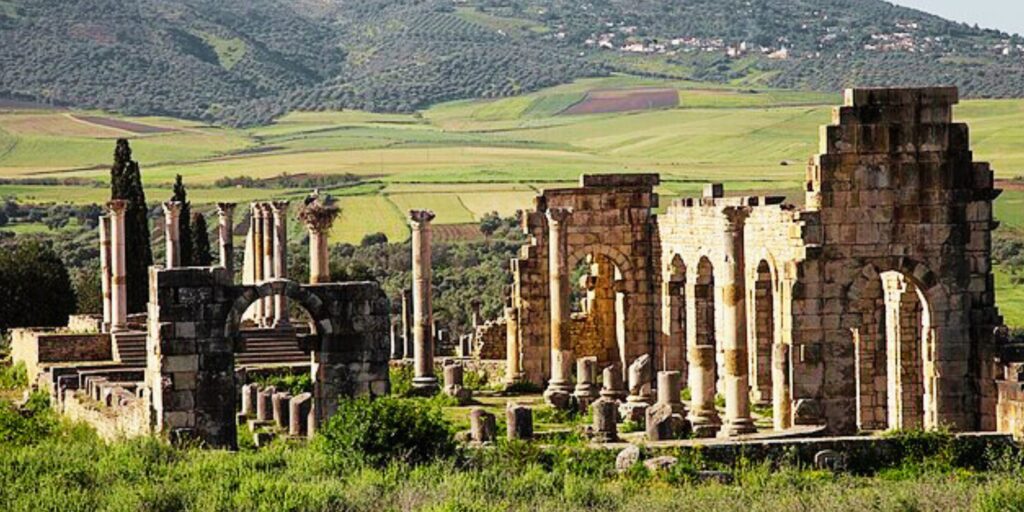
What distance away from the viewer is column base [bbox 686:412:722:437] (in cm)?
3894

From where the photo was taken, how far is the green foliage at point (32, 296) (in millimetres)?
67750

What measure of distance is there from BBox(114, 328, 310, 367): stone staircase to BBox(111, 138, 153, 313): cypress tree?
7727 mm

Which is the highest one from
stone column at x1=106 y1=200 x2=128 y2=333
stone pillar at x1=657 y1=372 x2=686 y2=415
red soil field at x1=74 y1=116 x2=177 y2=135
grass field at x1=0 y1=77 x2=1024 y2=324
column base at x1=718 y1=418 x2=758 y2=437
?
red soil field at x1=74 y1=116 x2=177 y2=135

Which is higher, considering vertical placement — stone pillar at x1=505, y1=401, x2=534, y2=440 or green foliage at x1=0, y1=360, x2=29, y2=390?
green foliage at x1=0, y1=360, x2=29, y2=390

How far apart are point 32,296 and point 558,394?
27.1 meters

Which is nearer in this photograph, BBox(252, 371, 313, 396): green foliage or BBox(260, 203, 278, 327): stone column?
BBox(252, 371, 313, 396): green foliage

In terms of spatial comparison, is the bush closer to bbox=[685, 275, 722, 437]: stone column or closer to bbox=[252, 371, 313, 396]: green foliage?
bbox=[685, 275, 722, 437]: stone column

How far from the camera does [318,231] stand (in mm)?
47438

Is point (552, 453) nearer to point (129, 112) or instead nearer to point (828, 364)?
point (828, 364)

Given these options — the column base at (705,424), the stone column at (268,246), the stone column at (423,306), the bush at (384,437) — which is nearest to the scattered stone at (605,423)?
the column base at (705,424)

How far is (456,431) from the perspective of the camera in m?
37.7

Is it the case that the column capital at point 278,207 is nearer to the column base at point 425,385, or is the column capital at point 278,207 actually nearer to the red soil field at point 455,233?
the column base at point 425,385

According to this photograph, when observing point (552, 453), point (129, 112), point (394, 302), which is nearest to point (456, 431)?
point (552, 453)

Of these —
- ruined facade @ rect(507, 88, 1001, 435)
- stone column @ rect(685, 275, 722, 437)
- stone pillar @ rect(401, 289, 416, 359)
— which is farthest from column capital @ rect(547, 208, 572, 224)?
stone pillar @ rect(401, 289, 416, 359)
